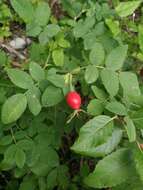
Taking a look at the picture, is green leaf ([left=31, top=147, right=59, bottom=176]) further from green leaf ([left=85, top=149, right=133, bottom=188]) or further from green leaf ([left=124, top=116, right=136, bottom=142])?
green leaf ([left=124, top=116, right=136, bottom=142])

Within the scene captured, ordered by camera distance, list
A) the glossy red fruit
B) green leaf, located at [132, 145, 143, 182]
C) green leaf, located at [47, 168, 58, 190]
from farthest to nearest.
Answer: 1. green leaf, located at [47, 168, 58, 190]
2. the glossy red fruit
3. green leaf, located at [132, 145, 143, 182]

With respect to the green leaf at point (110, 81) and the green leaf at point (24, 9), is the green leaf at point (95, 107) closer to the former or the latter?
the green leaf at point (110, 81)

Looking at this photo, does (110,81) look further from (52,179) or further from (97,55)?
(52,179)

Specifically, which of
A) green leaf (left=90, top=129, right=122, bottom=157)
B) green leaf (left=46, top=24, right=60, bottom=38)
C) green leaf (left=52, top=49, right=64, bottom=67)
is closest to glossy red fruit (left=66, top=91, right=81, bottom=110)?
green leaf (left=90, top=129, right=122, bottom=157)

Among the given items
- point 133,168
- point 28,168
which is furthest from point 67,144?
point 133,168

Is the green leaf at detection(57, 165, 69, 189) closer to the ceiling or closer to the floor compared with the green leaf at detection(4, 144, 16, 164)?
closer to the floor

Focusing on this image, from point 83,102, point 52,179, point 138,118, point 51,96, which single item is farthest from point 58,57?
point 52,179
